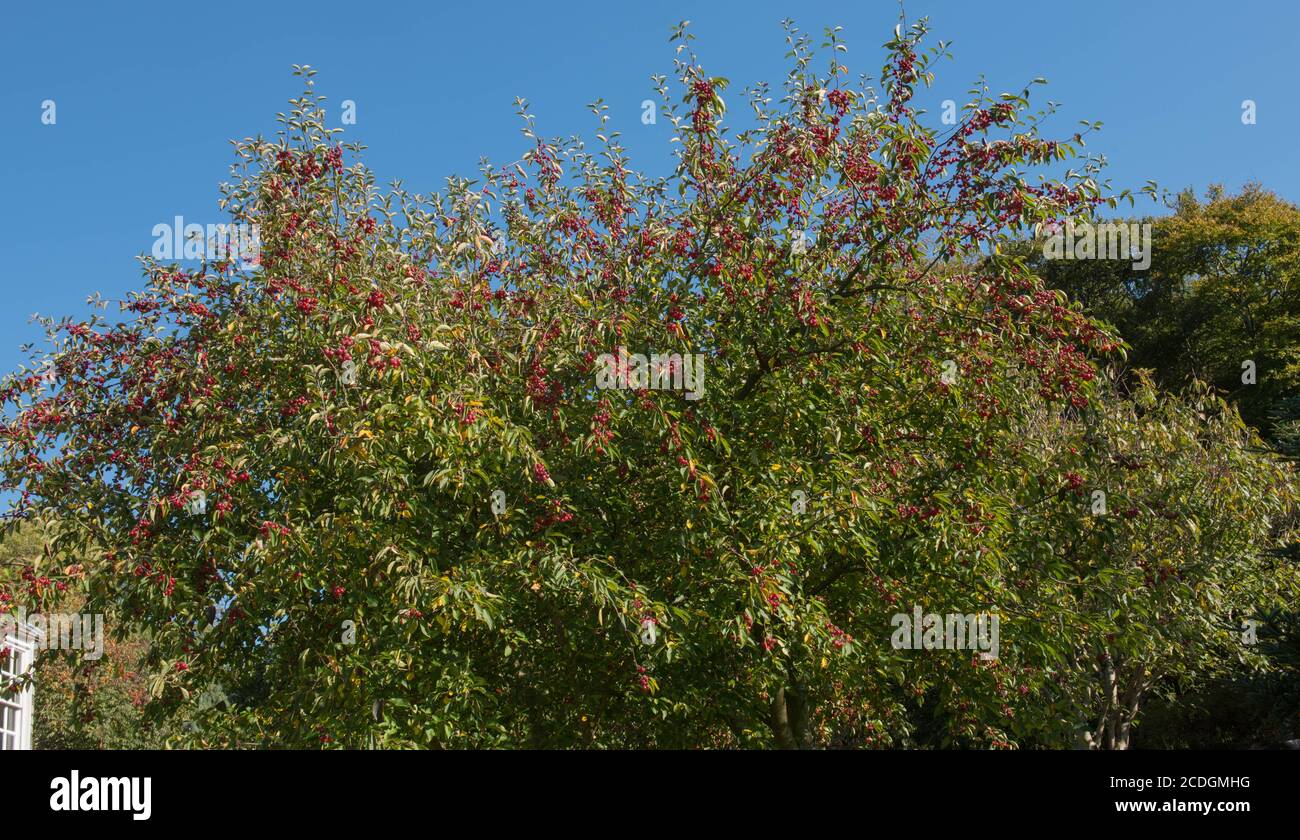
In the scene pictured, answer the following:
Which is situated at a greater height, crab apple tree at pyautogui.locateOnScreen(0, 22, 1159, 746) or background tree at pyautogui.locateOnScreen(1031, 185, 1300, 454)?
background tree at pyautogui.locateOnScreen(1031, 185, 1300, 454)

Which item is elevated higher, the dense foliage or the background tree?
the background tree

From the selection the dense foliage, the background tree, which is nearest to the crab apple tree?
the dense foliage

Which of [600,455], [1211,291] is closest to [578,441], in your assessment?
[600,455]

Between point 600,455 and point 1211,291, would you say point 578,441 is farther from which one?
point 1211,291

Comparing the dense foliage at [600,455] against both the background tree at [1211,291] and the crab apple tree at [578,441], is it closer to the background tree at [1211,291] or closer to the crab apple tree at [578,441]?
the crab apple tree at [578,441]

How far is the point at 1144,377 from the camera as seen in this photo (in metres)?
17.6

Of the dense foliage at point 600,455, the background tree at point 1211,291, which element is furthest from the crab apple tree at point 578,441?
the background tree at point 1211,291

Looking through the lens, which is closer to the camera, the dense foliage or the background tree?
the dense foliage

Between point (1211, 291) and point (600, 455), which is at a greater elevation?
point (1211, 291)

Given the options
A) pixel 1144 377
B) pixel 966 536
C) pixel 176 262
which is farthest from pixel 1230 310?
pixel 176 262

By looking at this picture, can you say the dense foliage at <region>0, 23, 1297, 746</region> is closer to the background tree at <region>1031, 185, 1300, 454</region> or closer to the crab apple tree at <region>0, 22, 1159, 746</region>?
the crab apple tree at <region>0, 22, 1159, 746</region>

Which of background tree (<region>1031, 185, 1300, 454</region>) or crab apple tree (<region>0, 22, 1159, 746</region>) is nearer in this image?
crab apple tree (<region>0, 22, 1159, 746</region>)
